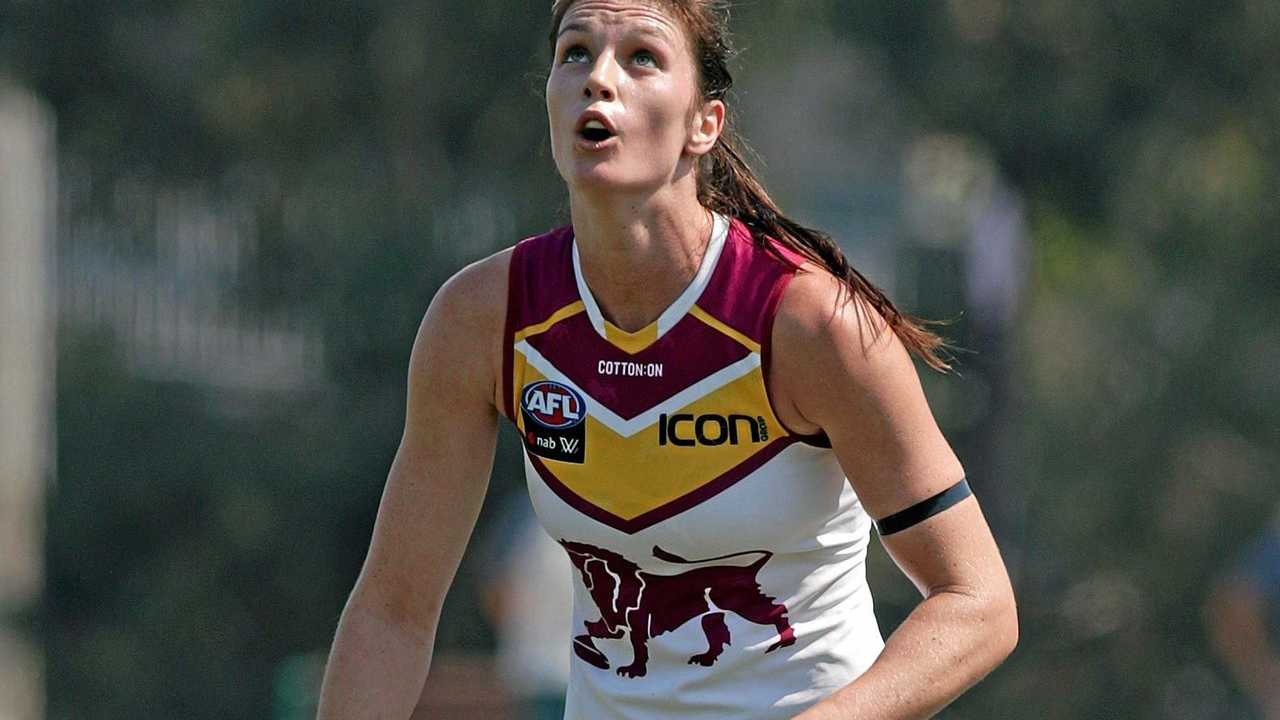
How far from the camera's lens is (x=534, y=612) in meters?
8.09

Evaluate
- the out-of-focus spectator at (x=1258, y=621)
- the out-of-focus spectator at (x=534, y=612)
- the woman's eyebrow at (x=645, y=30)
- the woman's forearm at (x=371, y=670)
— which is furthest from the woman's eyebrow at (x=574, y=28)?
the out-of-focus spectator at (x=1258, y=621)

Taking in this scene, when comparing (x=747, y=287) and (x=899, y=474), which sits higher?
(x=747, y=287)

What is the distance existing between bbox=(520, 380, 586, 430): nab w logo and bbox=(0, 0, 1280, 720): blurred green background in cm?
823

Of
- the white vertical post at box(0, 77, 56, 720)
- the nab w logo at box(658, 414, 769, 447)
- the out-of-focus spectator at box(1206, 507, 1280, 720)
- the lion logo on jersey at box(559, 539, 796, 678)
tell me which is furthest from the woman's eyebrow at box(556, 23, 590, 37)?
the white vertical post at box(0, 77, 56, 720)

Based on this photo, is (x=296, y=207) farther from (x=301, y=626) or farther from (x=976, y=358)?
(x=976, y=358)

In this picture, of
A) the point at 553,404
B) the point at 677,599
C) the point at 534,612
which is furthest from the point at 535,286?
Answer: the point at 534,612

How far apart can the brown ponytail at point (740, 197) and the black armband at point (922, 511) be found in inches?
9.4

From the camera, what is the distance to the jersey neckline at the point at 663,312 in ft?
11.0

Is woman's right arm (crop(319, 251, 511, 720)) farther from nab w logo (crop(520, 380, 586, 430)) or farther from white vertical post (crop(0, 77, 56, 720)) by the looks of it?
white vertical post (crop(0, 77, 56, 720))

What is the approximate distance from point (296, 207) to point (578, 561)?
1043cm

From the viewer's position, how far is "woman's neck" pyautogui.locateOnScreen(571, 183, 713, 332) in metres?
3.31

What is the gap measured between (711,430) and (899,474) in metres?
0.30

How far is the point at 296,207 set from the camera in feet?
44.7

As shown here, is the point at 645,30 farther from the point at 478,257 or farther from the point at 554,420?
the point at 478,257
